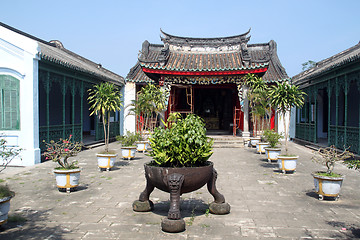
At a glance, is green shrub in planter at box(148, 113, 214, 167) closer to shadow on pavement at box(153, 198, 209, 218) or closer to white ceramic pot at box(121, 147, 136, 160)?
shadow on pavement at box(153, 198, 209, 218)

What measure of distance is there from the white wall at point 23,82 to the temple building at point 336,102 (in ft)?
34.1

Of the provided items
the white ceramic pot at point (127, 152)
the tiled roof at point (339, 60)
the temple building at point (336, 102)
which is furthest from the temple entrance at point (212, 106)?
the white ceramic pot at point (127, 152)

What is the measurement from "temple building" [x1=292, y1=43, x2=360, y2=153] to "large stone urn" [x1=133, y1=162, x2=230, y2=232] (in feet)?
24.6

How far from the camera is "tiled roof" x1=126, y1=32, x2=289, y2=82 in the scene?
14852mm

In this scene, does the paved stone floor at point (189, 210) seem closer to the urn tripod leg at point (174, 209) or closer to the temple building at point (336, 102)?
the urn tripod leg at point (174, 209)

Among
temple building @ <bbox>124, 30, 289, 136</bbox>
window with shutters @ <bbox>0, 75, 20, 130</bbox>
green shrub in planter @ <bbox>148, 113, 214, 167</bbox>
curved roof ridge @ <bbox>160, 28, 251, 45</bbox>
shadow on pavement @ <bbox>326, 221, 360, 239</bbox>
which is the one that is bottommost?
shadow on pavement @ <bbox>326, 221, 360, 239</bbox>

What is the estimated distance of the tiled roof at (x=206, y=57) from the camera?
14.9 m

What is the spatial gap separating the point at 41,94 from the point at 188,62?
7794 millimetres

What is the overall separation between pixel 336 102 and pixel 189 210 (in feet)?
31.8

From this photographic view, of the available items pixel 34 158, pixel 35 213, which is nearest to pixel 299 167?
pixel 35 213

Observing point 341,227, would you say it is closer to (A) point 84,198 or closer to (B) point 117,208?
(B) point 117,208

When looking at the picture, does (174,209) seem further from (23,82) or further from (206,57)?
(206,57)

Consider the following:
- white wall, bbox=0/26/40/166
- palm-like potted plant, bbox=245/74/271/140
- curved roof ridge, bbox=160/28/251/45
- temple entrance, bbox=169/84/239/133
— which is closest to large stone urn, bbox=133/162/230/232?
white wall, bbox=0/26/40/166

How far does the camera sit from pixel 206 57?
1778 centimetres
